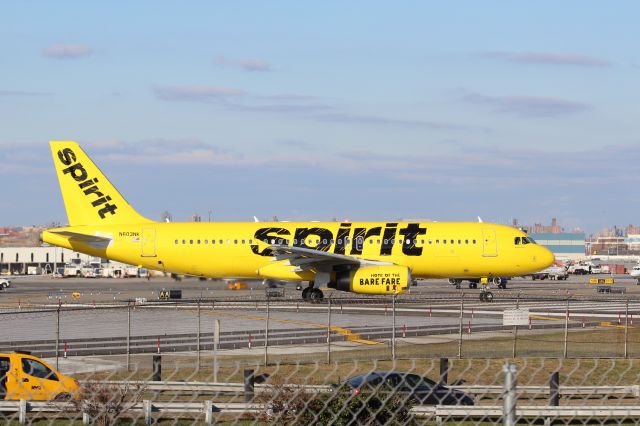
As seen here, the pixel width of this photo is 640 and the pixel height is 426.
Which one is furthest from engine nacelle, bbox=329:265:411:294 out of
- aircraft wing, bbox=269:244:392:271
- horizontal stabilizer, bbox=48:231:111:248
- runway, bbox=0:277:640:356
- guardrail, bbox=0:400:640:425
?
guardrail, bbox=0:400:640:425

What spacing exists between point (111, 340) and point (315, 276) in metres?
18.6

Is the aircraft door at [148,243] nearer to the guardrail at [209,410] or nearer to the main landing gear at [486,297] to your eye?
the main landing gear at [486,297]

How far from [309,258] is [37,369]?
31.4 metres

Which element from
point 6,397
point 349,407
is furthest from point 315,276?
point 349,407

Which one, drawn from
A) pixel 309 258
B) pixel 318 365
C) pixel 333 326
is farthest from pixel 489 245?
pixel 318 365

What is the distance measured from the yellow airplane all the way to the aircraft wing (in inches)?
2.4

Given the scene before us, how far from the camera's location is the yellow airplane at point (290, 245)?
53125 mm

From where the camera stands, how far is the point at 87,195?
5681cm

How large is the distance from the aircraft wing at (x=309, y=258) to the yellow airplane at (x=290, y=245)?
6cm

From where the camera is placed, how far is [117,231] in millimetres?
55594

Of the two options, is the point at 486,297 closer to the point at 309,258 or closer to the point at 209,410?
the point at 309,258

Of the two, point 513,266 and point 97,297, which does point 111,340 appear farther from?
point 97,297

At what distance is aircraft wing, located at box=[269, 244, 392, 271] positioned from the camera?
50469 millimetres

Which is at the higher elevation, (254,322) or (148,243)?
(148,243)
